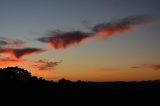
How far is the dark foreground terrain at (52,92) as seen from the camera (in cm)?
5054

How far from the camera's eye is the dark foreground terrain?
166 ft

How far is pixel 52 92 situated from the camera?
183ft

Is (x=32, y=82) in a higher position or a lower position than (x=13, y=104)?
higher

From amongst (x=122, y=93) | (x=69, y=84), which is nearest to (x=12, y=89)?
(x=69, y=84)

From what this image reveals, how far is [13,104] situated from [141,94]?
3345 cm

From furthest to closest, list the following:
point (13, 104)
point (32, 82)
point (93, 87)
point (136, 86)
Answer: point (136, 86)
point (93, 87)
point (32, 82)
point (13, 104)

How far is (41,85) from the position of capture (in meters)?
56.7

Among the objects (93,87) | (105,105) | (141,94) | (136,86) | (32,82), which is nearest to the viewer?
(32,82)

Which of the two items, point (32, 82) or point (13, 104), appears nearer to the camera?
point (13, 104)

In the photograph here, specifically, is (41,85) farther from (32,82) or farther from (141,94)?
(141,94)

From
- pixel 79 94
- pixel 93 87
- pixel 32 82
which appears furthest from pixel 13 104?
pixel 93 87

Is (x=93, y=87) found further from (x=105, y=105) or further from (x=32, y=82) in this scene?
(x=32, y=82)

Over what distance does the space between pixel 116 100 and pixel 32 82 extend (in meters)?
16.8

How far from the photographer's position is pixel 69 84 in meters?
61.1
